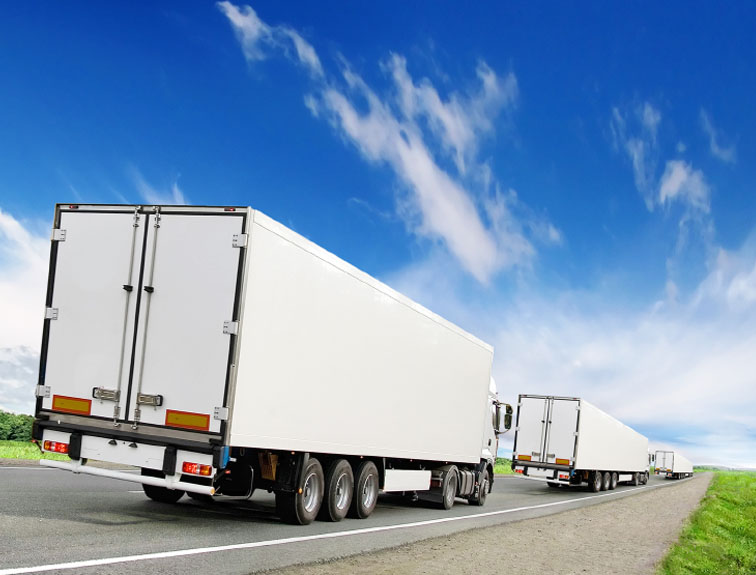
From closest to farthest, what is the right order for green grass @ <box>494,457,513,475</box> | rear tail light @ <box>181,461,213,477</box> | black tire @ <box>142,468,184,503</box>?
rear tail light @ <box>181,461,213,477</box> < black tire @ <box>142,468,184,503</box> < green grass @ <box>494,457,513,475</box>

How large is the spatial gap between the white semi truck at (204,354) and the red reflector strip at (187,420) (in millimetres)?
17

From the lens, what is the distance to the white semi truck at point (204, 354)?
9.39m

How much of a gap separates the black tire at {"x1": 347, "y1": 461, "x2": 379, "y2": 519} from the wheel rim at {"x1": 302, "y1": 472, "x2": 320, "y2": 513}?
4.46ft

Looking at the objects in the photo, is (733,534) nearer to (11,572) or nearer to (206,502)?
(206,502)

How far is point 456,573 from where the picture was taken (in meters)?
8.27

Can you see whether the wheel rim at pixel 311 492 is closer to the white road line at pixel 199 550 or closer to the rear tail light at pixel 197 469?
the white road line at pixel 199 550

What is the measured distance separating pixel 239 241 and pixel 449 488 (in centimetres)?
966

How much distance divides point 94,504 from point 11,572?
5239mm

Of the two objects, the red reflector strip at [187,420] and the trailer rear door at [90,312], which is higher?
the trailer rear door at [90,312]

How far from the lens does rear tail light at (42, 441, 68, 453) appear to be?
10.2m

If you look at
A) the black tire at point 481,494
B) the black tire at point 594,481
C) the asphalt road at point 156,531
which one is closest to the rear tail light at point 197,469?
the asphalt road at point 156,531

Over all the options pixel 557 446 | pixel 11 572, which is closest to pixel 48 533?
pixel 11 572

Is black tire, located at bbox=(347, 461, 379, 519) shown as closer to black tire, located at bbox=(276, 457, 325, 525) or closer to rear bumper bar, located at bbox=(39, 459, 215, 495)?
black tire, located at bbox=(276, 457, 325, 525)

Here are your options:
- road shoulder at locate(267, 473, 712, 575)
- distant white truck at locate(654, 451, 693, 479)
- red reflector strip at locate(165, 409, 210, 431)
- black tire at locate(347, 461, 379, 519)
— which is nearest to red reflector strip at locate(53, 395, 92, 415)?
red reflector strip at locate(165, 409, 210, 431)
